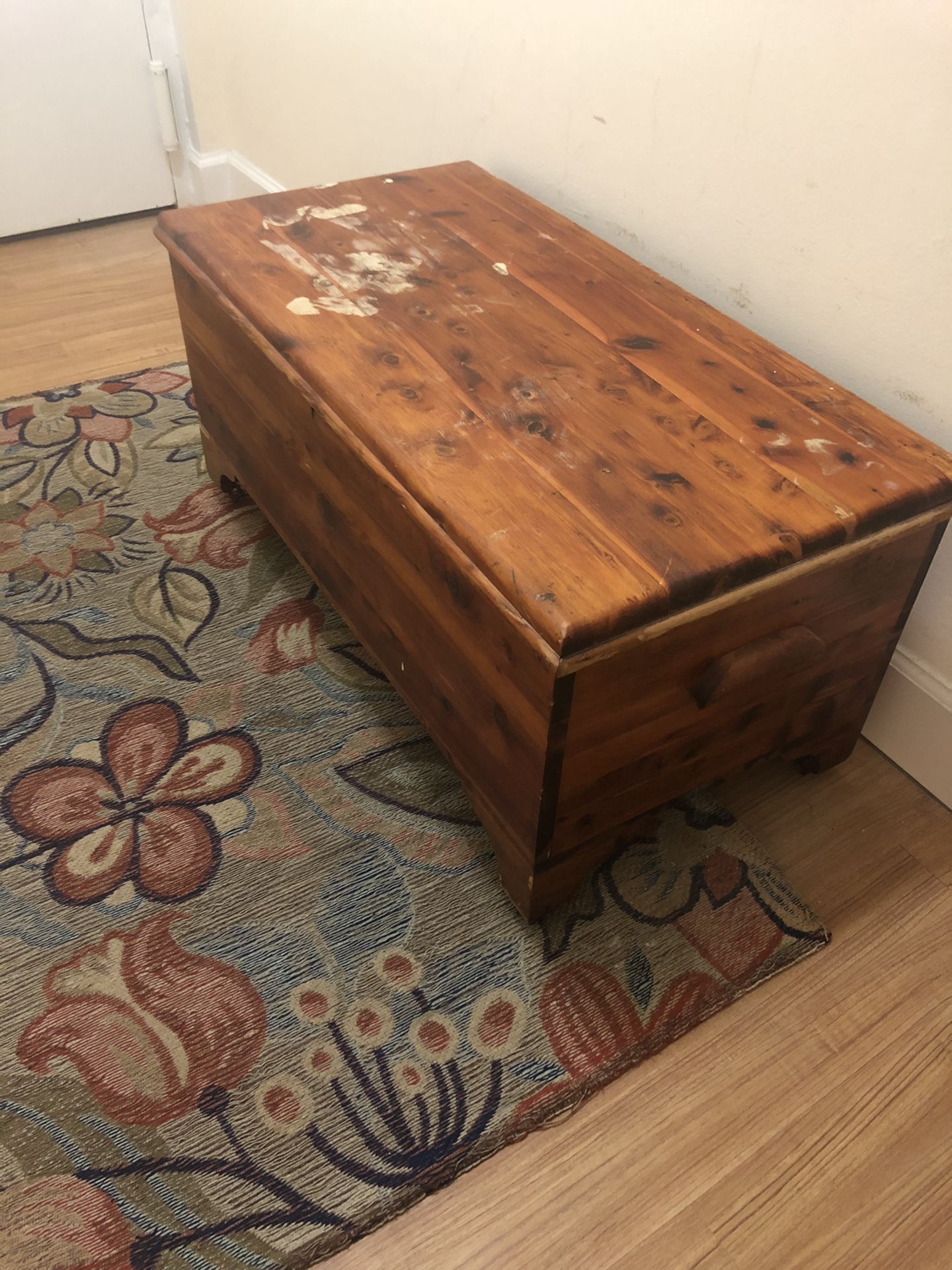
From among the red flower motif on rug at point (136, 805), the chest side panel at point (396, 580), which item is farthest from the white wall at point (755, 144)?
the red flower motif on rug at point (136, 805)

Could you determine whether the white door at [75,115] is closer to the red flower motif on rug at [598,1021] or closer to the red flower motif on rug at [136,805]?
the red flower motif on rug at [136,805]

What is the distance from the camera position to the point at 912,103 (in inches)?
37.3

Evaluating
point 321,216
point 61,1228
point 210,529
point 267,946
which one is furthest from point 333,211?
point 61,1228

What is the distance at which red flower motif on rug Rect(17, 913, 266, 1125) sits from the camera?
0.91m

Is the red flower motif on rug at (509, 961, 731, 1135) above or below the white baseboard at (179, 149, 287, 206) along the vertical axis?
below

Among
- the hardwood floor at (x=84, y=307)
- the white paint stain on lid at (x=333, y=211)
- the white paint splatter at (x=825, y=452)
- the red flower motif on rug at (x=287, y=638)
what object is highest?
the white paint stain on lid at (x=333, y=211)

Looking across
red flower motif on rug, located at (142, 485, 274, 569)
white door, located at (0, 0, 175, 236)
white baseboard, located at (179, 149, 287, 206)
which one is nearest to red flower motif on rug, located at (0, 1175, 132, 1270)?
red flower motif on rug, located at (142, 485, 274, 569)

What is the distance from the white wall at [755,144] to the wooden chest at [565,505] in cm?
9

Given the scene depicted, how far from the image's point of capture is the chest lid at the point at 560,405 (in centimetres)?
81

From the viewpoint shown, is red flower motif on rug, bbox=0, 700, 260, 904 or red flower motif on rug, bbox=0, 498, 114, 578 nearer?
red flower motif on rug, bbox=0, 700, 260, 904

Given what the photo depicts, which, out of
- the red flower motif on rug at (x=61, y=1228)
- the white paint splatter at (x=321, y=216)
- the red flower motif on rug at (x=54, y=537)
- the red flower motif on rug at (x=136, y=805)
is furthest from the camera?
the red flower motif on rug at (x=54, y=537)

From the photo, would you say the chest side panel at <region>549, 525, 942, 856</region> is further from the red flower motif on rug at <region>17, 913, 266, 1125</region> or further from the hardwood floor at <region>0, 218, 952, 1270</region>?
the red flower motif on rug at <region>17, 913, 266, 1125</region>

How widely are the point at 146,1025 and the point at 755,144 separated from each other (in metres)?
1.16

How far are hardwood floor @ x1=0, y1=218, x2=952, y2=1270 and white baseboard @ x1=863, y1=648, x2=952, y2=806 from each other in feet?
0.18
